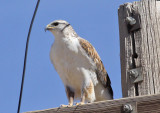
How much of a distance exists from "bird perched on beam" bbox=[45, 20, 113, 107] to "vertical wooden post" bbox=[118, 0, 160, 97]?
81 cm

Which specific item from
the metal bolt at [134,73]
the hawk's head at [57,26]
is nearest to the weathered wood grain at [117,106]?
the metal bolt at [134,73]

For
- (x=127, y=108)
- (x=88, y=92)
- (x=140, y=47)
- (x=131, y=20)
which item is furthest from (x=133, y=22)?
(x=127, y=108)

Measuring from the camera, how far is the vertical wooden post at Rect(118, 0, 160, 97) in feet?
14.1

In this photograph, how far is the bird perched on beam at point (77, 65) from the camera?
5250mm

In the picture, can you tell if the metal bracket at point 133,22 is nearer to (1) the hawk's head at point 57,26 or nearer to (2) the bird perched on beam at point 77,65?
(2) the bird perched on beam at point 77,65

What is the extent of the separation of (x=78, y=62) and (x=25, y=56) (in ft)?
4.18

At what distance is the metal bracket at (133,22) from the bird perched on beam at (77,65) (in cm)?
90

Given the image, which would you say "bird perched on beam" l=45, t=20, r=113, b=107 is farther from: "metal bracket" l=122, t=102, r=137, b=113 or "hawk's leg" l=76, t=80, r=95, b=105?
"metal bracket" l=122, t=102, r=137, b=113

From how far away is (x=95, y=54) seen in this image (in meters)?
5.50

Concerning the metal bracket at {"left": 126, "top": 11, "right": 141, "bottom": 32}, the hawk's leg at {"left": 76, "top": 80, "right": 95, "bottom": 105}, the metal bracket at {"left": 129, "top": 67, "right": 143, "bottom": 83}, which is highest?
the metal bracket at {"left": 126, "top": 11, "right": 141, "bottom": 32}

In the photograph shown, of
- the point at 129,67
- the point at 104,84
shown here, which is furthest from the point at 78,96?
the point at 129,67

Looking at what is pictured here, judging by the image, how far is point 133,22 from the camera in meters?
4.62

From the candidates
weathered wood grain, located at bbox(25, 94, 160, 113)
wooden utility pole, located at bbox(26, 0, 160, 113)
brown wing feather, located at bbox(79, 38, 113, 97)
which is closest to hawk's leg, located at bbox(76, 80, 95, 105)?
brown wing feather, located at bbox(79, 38, 113, 97)

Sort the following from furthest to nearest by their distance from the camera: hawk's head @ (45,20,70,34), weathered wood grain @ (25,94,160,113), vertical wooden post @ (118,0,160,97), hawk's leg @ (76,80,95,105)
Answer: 1. hawk's head @ (45,20,70,34)
2. hawk's leg @ (76,80,95,105)
3. vertical wooden post @ (118,0,160,97)
4. weathered wood grain @ (25,94,160,113)
